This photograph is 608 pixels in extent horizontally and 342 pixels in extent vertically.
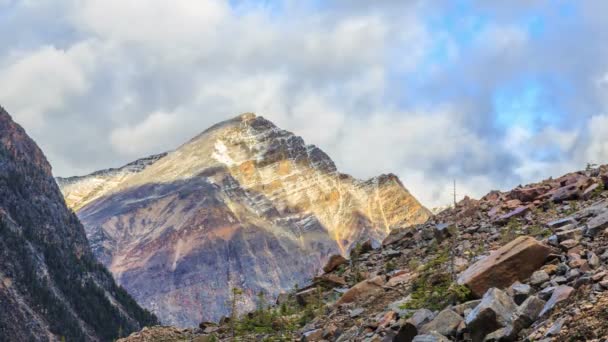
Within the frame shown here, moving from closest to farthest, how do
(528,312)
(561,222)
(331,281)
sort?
(528,312)
(561,222)
(331,281)

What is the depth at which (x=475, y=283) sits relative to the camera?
68.9 feet

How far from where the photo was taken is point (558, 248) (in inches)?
876

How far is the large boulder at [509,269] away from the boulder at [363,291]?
703cm

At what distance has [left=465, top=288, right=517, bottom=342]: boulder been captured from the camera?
17.6m

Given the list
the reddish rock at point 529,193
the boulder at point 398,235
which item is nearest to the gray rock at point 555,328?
the reddish rock at point 529,193

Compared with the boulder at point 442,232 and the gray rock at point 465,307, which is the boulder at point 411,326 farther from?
the boulder at point 442,232

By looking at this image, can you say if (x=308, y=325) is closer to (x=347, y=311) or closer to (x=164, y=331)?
(x=347, y=311)

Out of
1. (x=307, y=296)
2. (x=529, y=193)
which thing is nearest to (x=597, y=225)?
(x=529, y=193)

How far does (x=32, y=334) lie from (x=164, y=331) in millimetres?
181392

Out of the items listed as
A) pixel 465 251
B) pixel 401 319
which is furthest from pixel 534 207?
pixel 401 319

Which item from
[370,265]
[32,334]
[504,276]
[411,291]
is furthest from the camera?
[32,334]

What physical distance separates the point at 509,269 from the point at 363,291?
815 cm

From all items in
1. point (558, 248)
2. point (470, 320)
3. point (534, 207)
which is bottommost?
point (470, 320)

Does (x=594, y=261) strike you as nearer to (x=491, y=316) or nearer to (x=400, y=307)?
(x=491, y=316)
